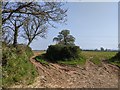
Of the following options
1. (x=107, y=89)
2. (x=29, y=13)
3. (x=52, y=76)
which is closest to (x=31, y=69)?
(x=52, y=76)

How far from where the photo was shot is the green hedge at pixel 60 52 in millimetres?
17625

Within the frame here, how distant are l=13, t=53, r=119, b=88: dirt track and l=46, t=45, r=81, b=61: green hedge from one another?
4.32 ft

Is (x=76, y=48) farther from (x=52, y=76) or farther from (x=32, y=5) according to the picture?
(x=32, y=5)

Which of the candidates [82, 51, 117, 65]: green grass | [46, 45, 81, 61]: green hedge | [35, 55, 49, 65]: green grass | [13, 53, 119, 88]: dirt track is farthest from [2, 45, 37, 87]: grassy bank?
[82, 51, 117, 65]: green grass

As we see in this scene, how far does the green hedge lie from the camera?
1762 centimetres

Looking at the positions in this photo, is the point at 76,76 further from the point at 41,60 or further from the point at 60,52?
the point at 60,52

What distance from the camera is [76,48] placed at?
18.1 m

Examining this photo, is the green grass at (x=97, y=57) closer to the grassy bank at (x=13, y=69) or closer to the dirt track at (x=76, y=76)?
the dirt track at (x=76, y=76)

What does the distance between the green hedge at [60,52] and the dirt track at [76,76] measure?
1.32 m

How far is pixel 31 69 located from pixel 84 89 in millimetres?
2836

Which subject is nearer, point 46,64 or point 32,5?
point 32,5

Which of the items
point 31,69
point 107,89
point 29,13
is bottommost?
point 107,89

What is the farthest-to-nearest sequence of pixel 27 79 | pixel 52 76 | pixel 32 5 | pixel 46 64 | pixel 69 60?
pixel 69 60, pixel 46 64, pixel 52 76, pixel 32 5, pixel 27 79

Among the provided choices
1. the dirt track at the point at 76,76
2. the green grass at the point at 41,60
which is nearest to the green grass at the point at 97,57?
the dirt track at the point at 76,76
